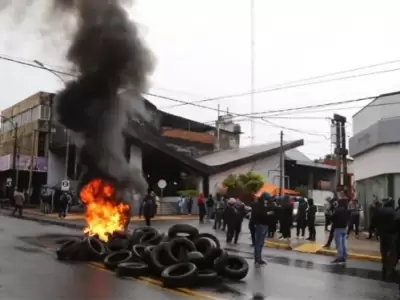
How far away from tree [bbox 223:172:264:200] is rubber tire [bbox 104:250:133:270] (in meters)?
26.2

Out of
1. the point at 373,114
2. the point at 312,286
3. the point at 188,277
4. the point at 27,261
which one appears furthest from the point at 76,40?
the point at 373,114

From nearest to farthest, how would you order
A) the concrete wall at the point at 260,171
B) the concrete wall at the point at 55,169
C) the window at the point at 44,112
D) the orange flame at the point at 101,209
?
1. the orange flame at the point at 101,209
2. the concrete wall at the point at 260,171
3. the window at the point at 44,112
4. the concrete wall at the point at 55,169

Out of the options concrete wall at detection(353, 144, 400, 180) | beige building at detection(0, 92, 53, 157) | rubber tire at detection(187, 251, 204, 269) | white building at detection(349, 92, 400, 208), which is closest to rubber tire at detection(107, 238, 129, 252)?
rubber tire at detection(187, 251, 204, 269)

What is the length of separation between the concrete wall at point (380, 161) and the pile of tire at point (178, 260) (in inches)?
409

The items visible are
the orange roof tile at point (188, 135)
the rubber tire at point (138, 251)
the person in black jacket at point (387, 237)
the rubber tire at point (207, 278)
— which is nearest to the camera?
the rubber tire at point (207, 278)

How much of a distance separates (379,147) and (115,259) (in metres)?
12.7

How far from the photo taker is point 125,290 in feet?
26.7

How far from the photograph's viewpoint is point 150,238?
12242 millimetres

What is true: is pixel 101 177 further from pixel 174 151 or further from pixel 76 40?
pixel 174 151

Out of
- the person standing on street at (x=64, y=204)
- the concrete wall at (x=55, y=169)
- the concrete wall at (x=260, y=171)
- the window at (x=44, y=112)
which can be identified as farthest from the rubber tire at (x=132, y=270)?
the window at (x=44, y=112)

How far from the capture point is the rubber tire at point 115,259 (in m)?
10.3

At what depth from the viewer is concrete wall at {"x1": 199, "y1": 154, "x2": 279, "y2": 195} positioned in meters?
40.7

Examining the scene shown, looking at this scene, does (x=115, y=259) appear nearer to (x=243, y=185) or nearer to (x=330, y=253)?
(x=330, y=253)

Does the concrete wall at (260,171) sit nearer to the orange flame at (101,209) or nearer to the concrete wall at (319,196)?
the concrete wall at (319,196)
